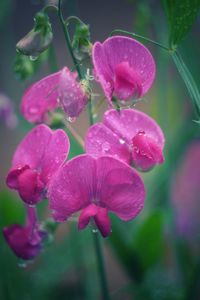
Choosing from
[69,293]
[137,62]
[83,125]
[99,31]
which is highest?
Result: [137,62]

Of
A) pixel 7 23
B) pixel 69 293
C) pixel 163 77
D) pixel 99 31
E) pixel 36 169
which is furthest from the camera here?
pixel 99 31

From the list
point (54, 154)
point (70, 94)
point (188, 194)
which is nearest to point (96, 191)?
point (54, 154)

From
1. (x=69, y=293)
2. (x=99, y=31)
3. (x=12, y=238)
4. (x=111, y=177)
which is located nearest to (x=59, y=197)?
(x=111, y=177)

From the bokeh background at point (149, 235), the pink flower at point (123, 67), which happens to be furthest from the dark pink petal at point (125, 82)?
the bokeh background at point (149, 235)

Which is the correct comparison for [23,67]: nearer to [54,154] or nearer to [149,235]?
[54,154]

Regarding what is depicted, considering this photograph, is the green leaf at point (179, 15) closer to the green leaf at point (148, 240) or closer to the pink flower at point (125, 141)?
the pink flower at point (125, 141)

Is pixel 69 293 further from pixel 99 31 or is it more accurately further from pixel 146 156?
pixel 99 31

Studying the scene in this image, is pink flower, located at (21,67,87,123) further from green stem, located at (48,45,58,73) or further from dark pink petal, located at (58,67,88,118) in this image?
green stem, located at (48,45,58,73)

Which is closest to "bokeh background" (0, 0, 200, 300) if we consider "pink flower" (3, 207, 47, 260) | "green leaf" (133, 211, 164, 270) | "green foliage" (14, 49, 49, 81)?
"green leaf" (133, 211, 164, 270)
